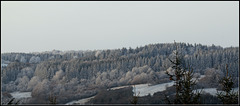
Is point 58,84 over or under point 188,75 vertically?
under

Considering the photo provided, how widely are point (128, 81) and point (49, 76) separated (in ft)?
187

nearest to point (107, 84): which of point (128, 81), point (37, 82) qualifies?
point (128, 81)

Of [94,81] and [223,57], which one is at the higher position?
[223,57]

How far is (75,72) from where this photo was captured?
630ft

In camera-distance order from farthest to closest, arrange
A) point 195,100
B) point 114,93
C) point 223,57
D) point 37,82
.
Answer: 1. point 37,82
2. point 223,57
3. point 114,93
4. point 195,100

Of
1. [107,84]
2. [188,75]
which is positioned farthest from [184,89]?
[107,84]

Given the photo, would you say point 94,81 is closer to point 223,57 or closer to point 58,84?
point 58,84

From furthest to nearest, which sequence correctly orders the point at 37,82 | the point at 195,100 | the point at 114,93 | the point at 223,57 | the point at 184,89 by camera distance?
the point at 37,82 < the point at 223,57 < the point at 114,93 < the point at 184,89 < the point at 195,100

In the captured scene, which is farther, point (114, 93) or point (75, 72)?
point (75, 72)

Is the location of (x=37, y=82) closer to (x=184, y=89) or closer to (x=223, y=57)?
(x=223, y=57)

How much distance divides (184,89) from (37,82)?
17703cm

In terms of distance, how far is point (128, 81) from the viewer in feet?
562

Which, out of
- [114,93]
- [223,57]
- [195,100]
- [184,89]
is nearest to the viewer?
[195,100]

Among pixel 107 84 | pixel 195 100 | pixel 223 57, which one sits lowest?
pixel 107 84
